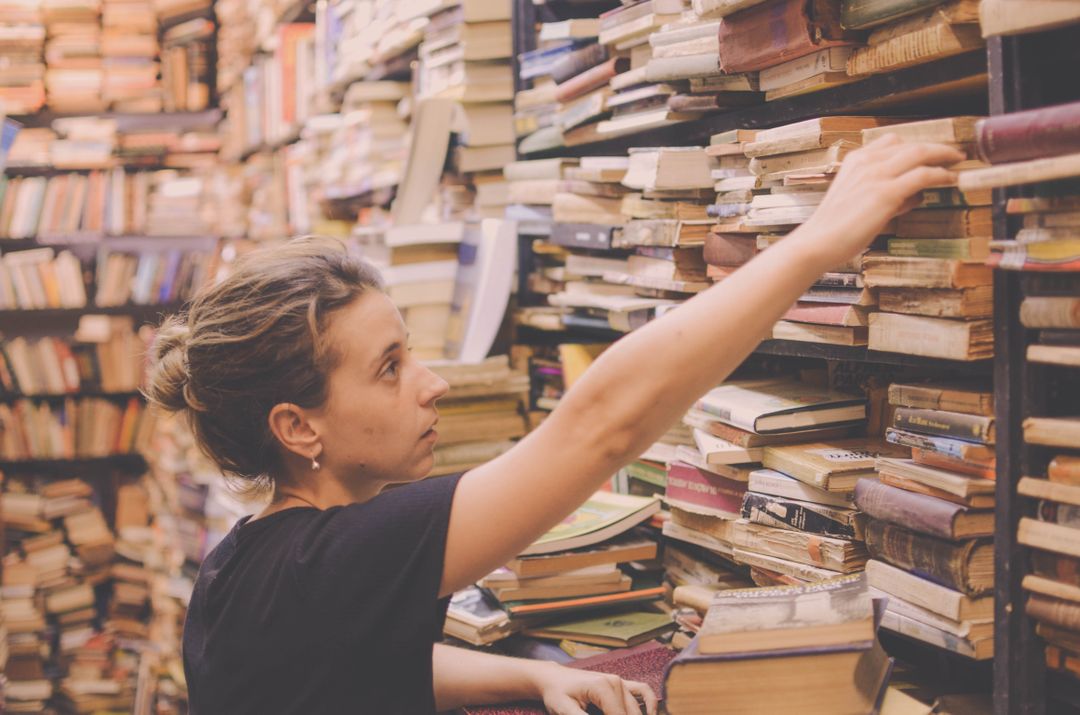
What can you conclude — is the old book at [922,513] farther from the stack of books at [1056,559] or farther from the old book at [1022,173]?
the old book at [1022,173]

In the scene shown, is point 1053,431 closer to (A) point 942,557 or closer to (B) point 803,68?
(A) point 942,557

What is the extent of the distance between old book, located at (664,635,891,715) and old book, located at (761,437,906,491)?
11.4 inches

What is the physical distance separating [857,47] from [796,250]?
18.0 inches

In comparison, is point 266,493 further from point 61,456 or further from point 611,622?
point 61,456

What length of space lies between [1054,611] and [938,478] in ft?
0.60

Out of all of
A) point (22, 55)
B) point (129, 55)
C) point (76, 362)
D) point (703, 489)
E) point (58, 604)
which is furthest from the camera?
point (129, 55)

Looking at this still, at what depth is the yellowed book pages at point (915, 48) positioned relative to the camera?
3.52 feet

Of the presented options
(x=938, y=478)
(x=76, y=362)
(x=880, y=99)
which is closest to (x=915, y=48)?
(x=880, y=99)

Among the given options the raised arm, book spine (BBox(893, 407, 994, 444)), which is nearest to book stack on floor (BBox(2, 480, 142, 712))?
the raised arm

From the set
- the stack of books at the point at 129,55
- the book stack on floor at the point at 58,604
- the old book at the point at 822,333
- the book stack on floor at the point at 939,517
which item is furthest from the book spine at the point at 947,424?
the stack of books at the point at 129,55

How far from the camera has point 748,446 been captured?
1442 millimetres

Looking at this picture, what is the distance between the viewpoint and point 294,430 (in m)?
1.18

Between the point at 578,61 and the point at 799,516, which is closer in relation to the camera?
the point at 799,516

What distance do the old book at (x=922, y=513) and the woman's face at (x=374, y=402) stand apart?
1.75ft
